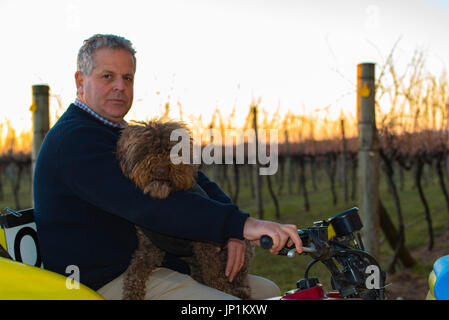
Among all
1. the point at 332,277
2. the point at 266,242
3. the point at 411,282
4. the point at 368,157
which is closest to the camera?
the point at 266,242

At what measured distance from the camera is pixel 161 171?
1.95 m

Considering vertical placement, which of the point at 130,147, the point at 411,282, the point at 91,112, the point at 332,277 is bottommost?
the point at 411,282

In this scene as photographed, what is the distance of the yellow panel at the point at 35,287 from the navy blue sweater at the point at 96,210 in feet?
0.84

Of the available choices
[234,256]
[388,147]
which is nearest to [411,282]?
[388,147]

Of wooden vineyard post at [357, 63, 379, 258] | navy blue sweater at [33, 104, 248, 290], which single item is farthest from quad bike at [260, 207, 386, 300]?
wooden vineyard post at [357, 63, 379, 258]

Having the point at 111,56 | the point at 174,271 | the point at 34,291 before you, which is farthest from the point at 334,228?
the point at 111,56

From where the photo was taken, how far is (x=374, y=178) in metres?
4.84

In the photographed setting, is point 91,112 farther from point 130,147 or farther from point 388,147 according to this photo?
point 388,147

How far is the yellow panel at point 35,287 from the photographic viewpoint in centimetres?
168

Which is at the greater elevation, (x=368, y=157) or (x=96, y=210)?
(x=368, y=157)

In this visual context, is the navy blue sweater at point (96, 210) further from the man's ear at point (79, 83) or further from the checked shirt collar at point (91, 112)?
the man's ear at point (79, 83)

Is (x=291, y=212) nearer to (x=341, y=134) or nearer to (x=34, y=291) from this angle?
(x=341, y=134)

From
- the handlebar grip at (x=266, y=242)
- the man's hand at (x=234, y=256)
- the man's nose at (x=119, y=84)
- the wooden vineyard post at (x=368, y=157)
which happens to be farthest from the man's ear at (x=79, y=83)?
the wooden vineyard post at (x=368, y=157)

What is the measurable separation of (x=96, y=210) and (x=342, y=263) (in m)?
1.12
